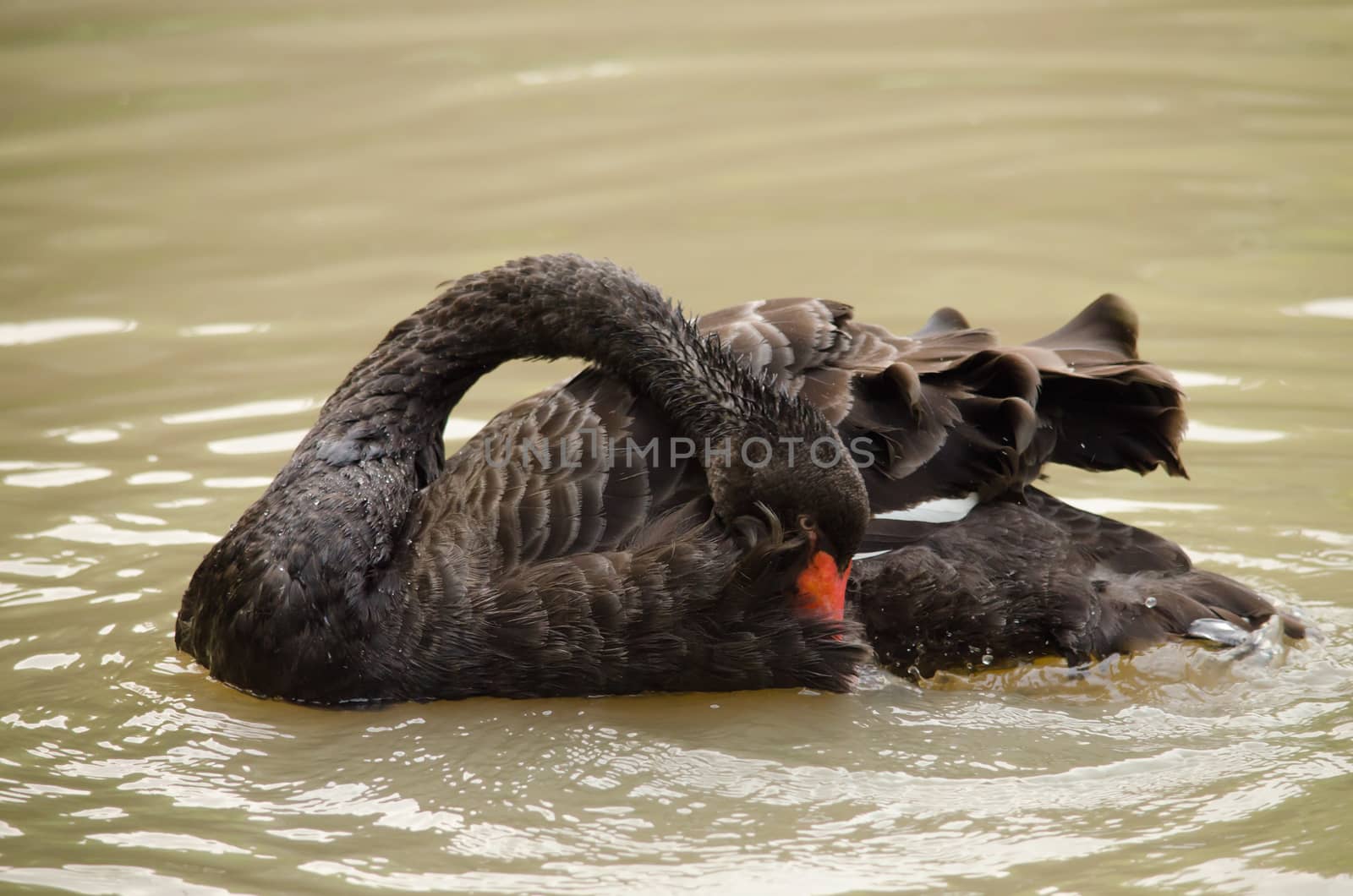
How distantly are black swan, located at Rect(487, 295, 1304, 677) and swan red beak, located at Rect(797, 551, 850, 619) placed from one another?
185mm

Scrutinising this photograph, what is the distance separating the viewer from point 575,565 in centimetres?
454

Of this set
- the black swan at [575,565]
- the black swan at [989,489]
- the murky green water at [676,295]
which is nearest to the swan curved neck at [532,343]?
the black swan at [575,565]

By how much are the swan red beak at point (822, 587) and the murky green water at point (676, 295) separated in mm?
335

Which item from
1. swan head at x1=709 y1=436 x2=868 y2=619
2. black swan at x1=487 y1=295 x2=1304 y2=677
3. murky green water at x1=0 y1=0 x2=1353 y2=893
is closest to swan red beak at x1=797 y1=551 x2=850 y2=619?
swan head at x1=709 y1=436 x2=868 y2=619

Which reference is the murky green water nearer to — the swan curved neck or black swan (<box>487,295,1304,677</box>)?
black swan (<box>487,295,1304,677</box>)

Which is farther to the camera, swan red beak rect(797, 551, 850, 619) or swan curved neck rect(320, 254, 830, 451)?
swan curved neck rect(320, 254, 830, 451)

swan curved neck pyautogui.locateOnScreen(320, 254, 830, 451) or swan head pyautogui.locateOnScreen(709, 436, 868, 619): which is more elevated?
swan curved neck pyautogui.locateOnScreen(320, 254, 830, 451)

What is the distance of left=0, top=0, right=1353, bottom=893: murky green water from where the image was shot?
402cm

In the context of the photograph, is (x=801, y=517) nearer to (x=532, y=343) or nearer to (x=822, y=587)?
(x=822, y=587)

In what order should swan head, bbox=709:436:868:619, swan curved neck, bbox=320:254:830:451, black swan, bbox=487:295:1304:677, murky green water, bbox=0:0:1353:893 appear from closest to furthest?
murky green water, bbox=0:0:1353:893 < swan head, bbox=709:436:868:619 < black swan, bbox=487:295:1304:677 < swan curved neck, bbox=320:254:830:451

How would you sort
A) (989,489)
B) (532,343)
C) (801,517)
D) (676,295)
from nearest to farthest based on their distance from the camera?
(801,517)
(989,489)
(532,343)
(676,295)

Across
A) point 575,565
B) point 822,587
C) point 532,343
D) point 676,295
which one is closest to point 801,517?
point 822,587

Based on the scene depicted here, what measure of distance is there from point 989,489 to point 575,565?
123cm

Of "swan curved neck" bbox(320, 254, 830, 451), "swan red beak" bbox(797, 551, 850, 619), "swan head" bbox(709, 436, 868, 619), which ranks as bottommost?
"swan red beak" bbox(797, 551, 850, 619)
